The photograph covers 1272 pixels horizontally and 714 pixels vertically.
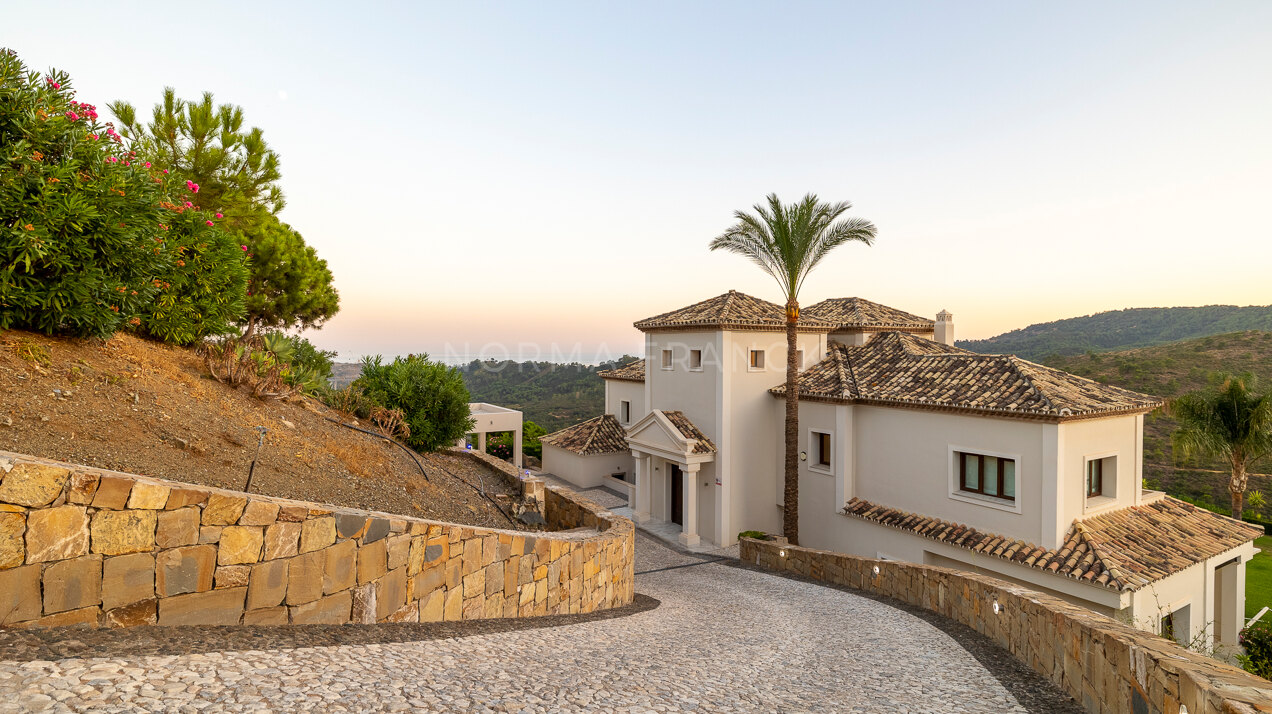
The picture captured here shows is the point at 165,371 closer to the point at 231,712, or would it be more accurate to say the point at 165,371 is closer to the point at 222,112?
the point at 231,712

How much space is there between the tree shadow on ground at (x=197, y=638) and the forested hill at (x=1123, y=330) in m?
72.9

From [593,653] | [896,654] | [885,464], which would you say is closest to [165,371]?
[593,653]

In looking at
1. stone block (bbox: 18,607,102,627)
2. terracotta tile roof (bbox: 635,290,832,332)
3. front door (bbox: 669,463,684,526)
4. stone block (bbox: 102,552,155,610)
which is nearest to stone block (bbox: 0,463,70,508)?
stone block (bbox: 102,552,155,610)

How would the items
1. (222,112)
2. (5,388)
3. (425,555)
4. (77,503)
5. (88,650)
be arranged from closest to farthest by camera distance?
(88,650) < (77,503) < (5,388) < (425,555) < (222,112)

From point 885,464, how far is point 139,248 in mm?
16506

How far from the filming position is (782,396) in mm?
19281

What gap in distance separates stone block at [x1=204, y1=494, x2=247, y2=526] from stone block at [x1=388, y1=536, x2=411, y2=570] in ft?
4.45

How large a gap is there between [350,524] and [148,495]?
1.51m

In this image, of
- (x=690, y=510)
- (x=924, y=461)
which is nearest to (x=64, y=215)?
(x=690, y=510)

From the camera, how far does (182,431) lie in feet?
21.2

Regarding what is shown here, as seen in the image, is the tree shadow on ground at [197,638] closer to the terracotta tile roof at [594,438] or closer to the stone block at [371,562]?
the stone block at [371,562]

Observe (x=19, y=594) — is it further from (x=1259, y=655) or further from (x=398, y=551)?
(x=1259, y=655)

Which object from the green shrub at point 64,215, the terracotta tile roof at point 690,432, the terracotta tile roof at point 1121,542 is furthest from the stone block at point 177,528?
the terracotta tile roof at point 690,432

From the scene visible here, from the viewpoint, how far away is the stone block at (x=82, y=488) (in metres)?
3.90
